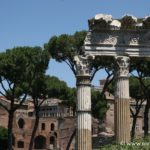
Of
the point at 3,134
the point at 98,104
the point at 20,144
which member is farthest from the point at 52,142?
the point at 98,104

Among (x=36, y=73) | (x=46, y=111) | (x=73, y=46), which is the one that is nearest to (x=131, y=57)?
(x=73, y=46)

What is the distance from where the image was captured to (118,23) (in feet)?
68.9

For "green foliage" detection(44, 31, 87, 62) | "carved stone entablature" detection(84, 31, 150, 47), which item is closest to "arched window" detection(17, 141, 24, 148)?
"green foliage" detection(44, 31, 87, 62)

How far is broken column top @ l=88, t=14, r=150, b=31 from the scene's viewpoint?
20703mm

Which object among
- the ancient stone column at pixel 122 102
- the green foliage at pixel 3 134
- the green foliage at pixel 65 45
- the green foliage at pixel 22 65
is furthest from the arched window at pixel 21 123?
the ancient stone column at pixel 122 102

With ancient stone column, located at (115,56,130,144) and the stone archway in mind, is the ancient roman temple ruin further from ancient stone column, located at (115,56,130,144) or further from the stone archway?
the stone archway

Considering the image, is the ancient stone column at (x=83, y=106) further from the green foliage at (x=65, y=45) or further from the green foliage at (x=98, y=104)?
the green foliage at (x=98, y=104)

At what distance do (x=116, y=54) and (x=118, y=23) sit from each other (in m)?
1.14

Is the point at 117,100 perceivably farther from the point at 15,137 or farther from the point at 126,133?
the point at 15,137

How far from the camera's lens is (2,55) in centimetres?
3478

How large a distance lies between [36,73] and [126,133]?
14670mm

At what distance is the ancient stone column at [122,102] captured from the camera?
66.9ft

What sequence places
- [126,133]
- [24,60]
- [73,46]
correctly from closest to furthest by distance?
[126,133] < [73,46] < [24,60]

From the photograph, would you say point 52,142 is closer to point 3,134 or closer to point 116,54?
point 3,134
